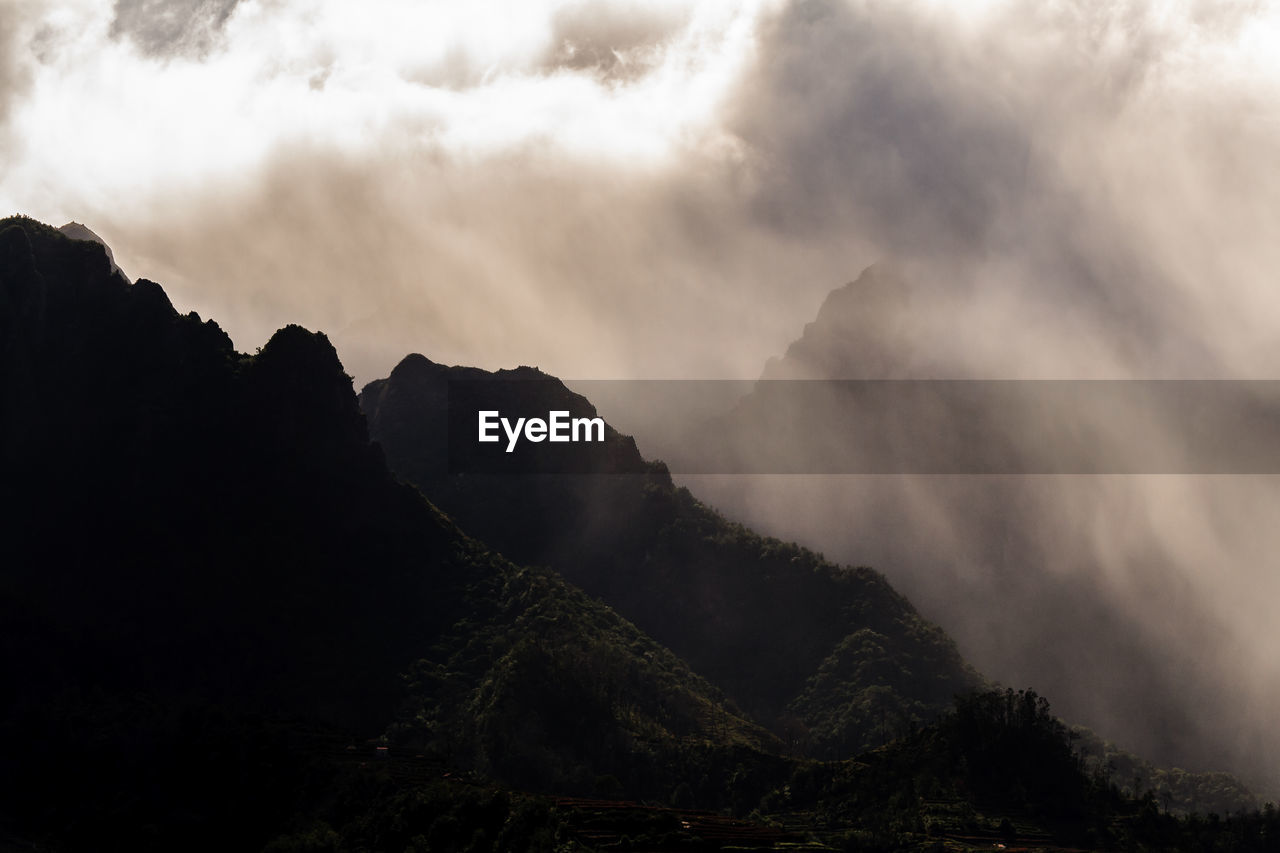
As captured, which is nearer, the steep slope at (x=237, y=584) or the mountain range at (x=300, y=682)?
the mountain range at (x=300, y=682)

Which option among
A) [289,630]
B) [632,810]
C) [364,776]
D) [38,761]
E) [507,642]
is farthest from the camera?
[507,642]

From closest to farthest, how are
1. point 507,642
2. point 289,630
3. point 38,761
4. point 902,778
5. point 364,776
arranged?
point 364,776 → point 38,761 → point 902,778 → point 289,630 → point 507,642

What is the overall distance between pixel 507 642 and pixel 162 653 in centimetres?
4995

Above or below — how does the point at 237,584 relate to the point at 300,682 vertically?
above

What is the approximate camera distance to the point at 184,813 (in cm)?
10800

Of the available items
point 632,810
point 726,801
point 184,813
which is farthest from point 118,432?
point 632,810

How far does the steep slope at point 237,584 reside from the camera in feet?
486

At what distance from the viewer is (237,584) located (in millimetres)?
167875

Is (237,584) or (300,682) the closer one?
(300,682)

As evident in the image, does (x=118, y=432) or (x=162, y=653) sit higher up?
(x=118, y=432)

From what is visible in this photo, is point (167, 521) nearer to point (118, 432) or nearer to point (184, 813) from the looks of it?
point (118, 432)

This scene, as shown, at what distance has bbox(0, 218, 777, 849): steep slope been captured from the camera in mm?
148125

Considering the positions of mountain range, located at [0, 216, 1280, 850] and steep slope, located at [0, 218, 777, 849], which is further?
steep slope, located at [0, 218, 777, 849]

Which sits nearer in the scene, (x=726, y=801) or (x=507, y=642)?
(x=726, y=801)
